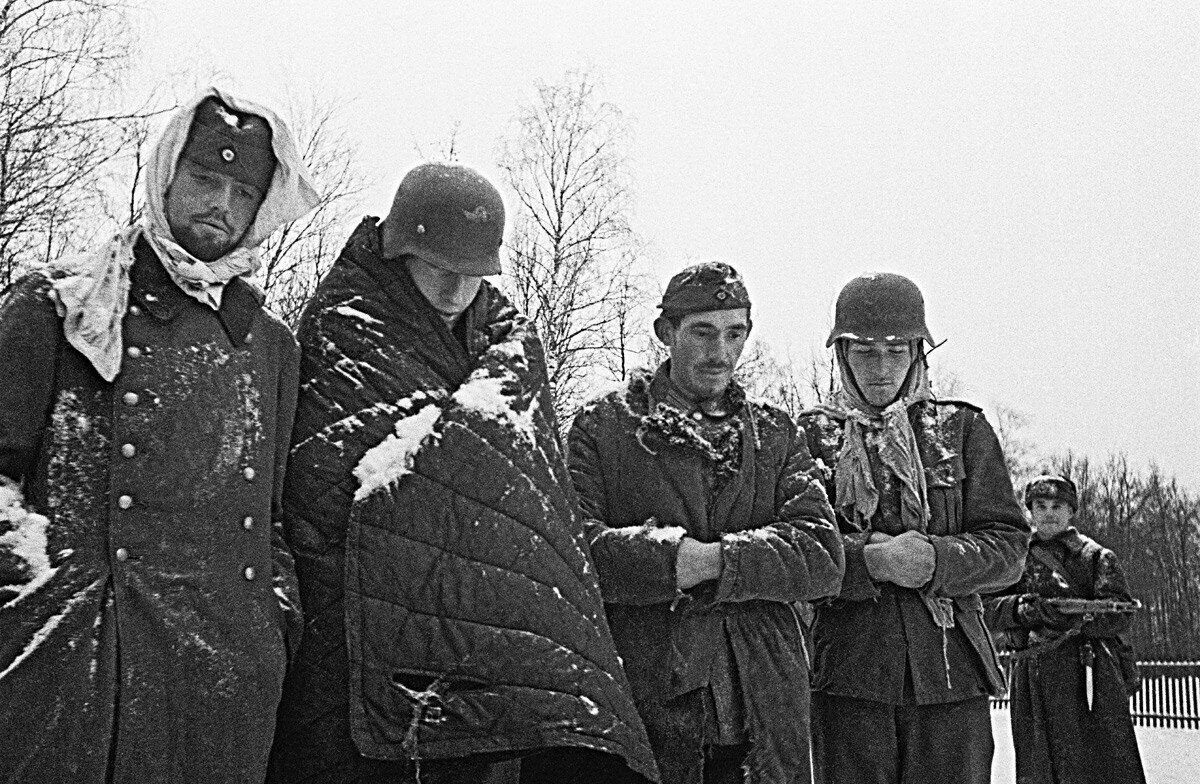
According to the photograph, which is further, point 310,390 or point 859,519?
point 859,519

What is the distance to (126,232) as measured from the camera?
2656 millimetres

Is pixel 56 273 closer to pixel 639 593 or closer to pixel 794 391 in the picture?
pixel 639 593

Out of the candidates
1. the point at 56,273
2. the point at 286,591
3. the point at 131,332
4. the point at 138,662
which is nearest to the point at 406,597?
the point at 286,591

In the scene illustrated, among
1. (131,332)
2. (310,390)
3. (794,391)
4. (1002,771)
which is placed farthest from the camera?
(794,391)

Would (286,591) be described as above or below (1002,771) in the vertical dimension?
above

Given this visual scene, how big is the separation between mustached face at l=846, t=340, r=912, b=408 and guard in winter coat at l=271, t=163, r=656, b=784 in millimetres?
1522

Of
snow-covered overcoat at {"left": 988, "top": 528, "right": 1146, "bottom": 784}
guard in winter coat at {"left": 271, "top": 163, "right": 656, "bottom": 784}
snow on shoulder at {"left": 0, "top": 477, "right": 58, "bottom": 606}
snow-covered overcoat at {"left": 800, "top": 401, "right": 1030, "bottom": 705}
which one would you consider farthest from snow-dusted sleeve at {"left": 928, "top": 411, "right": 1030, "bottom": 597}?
snow-covered overcoat at {"left": 988, "top": 528, "right": 1146, "bottom": 784}

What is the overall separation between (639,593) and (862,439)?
3.61 feet

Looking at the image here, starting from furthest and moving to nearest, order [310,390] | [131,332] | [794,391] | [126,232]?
1. [794,391]
2. [310,390]
3. [126,232]
4. [131,332]

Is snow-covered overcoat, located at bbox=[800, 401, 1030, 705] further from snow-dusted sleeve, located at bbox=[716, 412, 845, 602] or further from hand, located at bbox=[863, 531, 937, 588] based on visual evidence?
snow-dusted sleeve, located at bbox=[716, 412, 845, 602]

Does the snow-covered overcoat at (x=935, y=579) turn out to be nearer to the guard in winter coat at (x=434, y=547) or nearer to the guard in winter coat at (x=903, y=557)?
the guard in winter coat at (x=903, y=557)

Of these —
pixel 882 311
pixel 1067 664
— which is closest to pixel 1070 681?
pixel 1067 664

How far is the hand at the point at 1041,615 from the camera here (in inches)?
284

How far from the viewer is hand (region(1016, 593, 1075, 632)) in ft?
23.7
